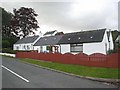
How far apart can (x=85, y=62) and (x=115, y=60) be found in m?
4.51

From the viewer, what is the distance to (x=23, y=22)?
3568 inches

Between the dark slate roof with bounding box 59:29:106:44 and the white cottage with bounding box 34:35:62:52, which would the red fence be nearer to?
the dark slate roof with bounding box 59:29:106:44

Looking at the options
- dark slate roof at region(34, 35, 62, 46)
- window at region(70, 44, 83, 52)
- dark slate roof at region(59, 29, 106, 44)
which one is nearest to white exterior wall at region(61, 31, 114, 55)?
dark slate roof at region(59, 29, 106, 44)

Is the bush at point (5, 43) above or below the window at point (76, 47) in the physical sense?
above

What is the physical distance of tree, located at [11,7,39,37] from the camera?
9031cm

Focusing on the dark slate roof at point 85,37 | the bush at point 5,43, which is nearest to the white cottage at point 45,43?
the dark slate roof at point 85,37

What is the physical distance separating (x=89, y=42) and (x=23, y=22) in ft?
160

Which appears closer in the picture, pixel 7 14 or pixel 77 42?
pixel 77 42

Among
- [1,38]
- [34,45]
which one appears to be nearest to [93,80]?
[34,45]

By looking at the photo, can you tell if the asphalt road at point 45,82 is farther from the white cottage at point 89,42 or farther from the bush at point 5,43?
the bush at point 5,43

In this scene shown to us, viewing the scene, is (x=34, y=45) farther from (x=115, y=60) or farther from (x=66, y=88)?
(x=66, y=88)

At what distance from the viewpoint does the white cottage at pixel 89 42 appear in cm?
4484

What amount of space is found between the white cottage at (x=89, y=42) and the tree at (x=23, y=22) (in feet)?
129

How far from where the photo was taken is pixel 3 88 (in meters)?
11.5
